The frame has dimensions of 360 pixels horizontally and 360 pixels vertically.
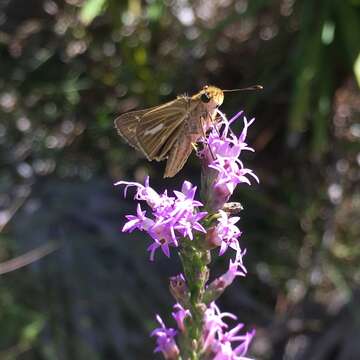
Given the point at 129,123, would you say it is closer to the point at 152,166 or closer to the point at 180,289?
the point at 180,289

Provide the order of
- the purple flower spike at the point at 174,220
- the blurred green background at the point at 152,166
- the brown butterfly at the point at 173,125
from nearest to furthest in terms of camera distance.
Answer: the purple flower spike at the point at 174,220, the brown butterfly at the point at 173,125, the blurred green background at the point at 152,166

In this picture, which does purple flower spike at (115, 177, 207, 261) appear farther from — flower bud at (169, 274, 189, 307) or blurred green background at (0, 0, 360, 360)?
blurred green background at (0, 0, 360, 360)

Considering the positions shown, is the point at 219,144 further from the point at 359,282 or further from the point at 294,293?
the point at 294,293

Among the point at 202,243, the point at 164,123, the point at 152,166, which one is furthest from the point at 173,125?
the point at 152,166

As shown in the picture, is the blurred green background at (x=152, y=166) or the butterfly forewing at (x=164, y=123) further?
the blurred green background at (x=152, y=166)

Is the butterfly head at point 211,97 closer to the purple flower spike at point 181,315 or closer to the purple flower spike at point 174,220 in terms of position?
the purple flower spike at point 174,220

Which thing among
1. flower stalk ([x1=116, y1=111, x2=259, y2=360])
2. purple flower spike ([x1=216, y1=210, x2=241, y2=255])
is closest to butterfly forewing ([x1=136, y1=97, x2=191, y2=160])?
flower stalk ([x1=116, y1=111, x2=259, y2=360])

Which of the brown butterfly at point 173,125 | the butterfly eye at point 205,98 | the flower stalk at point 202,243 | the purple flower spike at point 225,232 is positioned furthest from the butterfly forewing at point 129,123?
the purple flower spike at point 225,232
